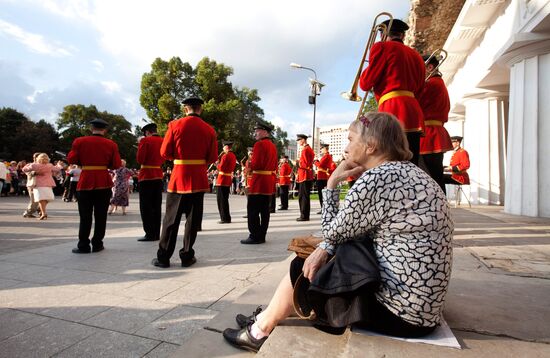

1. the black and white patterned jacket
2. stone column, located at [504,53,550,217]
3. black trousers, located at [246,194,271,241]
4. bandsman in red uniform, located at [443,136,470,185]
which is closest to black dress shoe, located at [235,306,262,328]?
the black and white patterned jacket

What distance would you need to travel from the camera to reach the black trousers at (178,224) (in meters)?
4.37

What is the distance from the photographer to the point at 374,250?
1765 mm

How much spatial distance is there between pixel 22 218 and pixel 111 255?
236 inches

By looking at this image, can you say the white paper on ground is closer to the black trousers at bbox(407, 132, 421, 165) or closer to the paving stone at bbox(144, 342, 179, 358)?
the paving stone at bbox(144, 342, 179, 358)

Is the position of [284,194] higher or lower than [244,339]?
higher

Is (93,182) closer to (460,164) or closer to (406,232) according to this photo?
(406,232)

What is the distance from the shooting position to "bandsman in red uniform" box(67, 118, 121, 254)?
5375 mm

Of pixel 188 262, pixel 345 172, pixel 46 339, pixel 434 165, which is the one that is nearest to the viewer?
pixel 345 172

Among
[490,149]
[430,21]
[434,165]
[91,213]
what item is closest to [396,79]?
[434,165]

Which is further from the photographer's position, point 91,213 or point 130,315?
point 91,213

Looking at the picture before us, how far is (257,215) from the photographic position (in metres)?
6.20

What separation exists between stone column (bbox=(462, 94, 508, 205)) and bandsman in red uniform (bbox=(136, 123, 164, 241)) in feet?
35.4

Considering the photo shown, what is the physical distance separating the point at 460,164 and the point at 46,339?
1023cm

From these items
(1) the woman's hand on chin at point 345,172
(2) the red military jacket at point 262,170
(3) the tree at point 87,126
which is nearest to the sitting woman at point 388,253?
(1) the woman's hand on chin at point 345,172
